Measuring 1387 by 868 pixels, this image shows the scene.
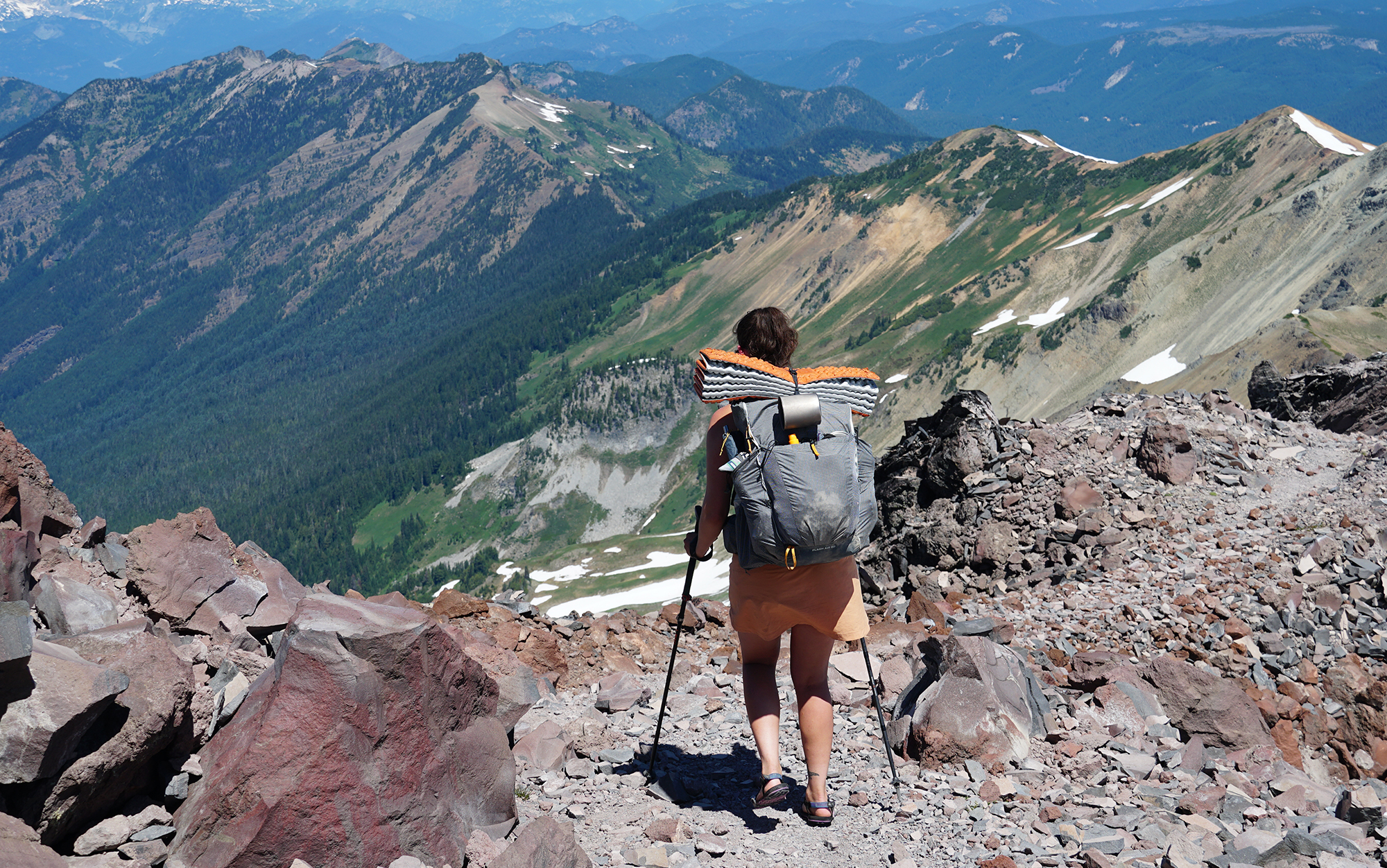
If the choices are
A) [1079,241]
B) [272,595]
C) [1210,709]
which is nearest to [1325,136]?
[1079,241]

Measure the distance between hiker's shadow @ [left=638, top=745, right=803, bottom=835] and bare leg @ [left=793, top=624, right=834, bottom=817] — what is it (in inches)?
22.6

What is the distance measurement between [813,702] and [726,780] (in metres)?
2.00

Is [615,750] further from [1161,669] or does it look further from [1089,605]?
[1089,605]

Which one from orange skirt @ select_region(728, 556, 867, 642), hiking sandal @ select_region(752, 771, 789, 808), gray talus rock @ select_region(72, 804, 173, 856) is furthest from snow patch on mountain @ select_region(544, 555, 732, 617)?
gray talus rock @ select_region(72, 804, 173, 856)

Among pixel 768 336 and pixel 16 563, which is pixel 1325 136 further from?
pixel 16 563

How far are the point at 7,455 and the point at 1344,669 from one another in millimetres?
15504

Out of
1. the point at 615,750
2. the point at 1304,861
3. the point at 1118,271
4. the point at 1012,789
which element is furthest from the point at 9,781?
the point at 1118,271

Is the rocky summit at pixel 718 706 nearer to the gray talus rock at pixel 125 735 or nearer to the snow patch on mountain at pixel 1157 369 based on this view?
the gray talus rock at pixel 125 735

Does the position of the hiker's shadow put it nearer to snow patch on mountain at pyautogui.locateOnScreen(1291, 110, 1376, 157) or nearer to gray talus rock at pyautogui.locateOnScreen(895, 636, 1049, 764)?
gray talus rock at pyautogui.locateOnScreen(895, 636, 1049, 764)

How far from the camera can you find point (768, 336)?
7574mm

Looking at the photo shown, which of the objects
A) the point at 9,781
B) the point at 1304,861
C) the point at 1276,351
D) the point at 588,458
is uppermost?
the point at 9,781

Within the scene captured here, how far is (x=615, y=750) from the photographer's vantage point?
960 cm

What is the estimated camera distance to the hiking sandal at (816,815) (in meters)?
7.62

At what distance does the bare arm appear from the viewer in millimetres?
7316
